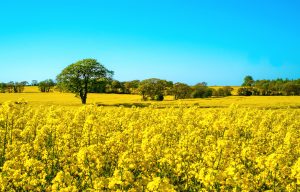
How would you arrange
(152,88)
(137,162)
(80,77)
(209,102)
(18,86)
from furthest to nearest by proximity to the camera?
(18,86) → (152,88) → (80,77) → (209,102) → (137,162)

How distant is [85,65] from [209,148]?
52.0m

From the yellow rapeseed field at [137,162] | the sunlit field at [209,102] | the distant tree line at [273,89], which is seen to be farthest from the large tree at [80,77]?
the yellow rapeseed field at [137,162]

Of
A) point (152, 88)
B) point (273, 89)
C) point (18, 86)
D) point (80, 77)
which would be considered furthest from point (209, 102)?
point (18, 86)

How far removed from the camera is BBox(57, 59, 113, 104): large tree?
60.4 metres

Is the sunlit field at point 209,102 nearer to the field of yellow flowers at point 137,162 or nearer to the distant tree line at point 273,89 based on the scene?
the distant tree line at point 273,89

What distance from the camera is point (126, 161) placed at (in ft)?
26.8

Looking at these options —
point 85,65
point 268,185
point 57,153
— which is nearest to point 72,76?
point 85,65

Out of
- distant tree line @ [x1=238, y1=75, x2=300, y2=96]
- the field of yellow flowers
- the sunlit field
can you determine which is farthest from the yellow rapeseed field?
distant tree line @ [x1=238, y1=75, x2=300, y2=96]

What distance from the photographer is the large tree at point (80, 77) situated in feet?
198

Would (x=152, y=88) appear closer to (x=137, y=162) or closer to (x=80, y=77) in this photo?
(x=80, y=77)

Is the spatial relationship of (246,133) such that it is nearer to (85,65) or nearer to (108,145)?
(108,145)

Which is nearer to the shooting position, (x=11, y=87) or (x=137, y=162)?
(x=137, y=162)

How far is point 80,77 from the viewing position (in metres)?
61.3

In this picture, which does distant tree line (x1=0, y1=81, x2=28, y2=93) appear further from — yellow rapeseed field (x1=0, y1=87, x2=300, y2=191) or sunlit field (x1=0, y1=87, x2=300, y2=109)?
yellow rapeseed field (x1=0, y1=87, x2=300, y2=191)
